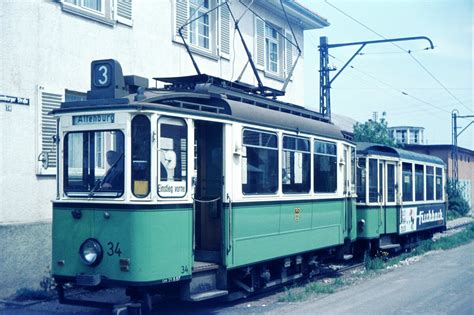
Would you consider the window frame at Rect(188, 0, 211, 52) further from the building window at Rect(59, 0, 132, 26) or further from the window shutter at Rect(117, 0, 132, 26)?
the building window at Rect(59, 0, 132, 26)

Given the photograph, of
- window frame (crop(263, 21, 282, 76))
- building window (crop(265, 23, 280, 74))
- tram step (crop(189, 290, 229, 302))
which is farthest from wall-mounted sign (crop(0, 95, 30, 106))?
building window (crop(265, 23, 280, 74))

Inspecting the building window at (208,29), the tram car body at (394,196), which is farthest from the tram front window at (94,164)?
the tram car body at (394,196)

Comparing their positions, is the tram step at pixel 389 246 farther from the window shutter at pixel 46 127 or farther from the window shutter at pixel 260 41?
the window shutter at pixel 46 127

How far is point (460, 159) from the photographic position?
49.7 metres

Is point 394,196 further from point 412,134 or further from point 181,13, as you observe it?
point 412,134

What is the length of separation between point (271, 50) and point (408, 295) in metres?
12.0

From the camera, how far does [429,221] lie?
20.6m

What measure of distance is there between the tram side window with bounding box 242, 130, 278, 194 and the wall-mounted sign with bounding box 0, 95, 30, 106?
14.2 feet

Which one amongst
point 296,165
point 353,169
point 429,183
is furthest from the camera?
point 429,183

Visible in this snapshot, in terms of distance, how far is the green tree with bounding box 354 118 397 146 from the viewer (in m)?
32.2

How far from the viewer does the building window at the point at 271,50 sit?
20.7m

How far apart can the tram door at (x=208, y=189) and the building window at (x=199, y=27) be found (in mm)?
7675

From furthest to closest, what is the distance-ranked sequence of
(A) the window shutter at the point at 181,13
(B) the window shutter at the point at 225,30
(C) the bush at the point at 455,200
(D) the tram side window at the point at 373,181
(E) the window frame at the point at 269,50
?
(C) the bush at the point at 455,200
(E) the window frame at the point at 269,50
(B) the window shutter at the point at 225,30
(D) the tram side window at the point at 373,181
(A) the window shutter at the point at 181,13

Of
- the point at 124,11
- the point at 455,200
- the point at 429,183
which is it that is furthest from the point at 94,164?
the point at 455,200
